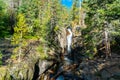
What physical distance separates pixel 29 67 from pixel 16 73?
3194mm

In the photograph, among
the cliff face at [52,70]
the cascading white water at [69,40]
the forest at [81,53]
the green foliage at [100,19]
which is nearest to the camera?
the cliff face at [52,70]

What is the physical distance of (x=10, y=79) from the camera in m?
32.3

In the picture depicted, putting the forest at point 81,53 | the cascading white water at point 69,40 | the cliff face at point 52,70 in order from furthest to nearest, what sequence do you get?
the cascading white water at point 69,40 < the forest at point 81,53 < the cliff face at point 52,70

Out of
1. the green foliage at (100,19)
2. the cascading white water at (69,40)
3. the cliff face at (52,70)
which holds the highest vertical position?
the green foliage at (100,19)

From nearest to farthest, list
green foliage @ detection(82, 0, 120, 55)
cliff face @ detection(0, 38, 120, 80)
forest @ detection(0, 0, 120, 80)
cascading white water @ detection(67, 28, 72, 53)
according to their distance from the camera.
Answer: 1. cliff face @ detection(0, 38, 120, 80)
2. forest @ detection(0, 0, 120, 80)
3. green foliage @ detection(82, 0, 120, 55)
4. cascading white water @ detection(67, 28, 72, 53)

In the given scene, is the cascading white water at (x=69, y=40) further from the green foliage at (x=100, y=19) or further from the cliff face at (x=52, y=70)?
the green foliage at (x=100, y=19)

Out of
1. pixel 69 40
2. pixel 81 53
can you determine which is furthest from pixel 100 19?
pixel 69 40

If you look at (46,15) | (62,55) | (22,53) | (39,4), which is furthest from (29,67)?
(39,4)

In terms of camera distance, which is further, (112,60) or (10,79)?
(112,60)

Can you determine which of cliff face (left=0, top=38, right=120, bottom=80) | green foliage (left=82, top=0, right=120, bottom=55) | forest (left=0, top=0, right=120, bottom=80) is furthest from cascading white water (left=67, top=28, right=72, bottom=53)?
green foliage (left=82, top=0, right=120, bottom=55)

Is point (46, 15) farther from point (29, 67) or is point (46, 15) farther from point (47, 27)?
point (29, 67)

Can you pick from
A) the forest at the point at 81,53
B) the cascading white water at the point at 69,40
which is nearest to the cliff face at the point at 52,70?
the forest at the point at 81,53

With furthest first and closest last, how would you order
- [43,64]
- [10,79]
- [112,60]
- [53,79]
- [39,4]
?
1. [39,4]
2. [43,64]
3. [53,79]
4. [112,60]
5. [10,79]

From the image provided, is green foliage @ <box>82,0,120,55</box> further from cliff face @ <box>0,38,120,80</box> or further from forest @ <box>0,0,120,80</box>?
cliff face @ <box>0,38,120,80</box>
